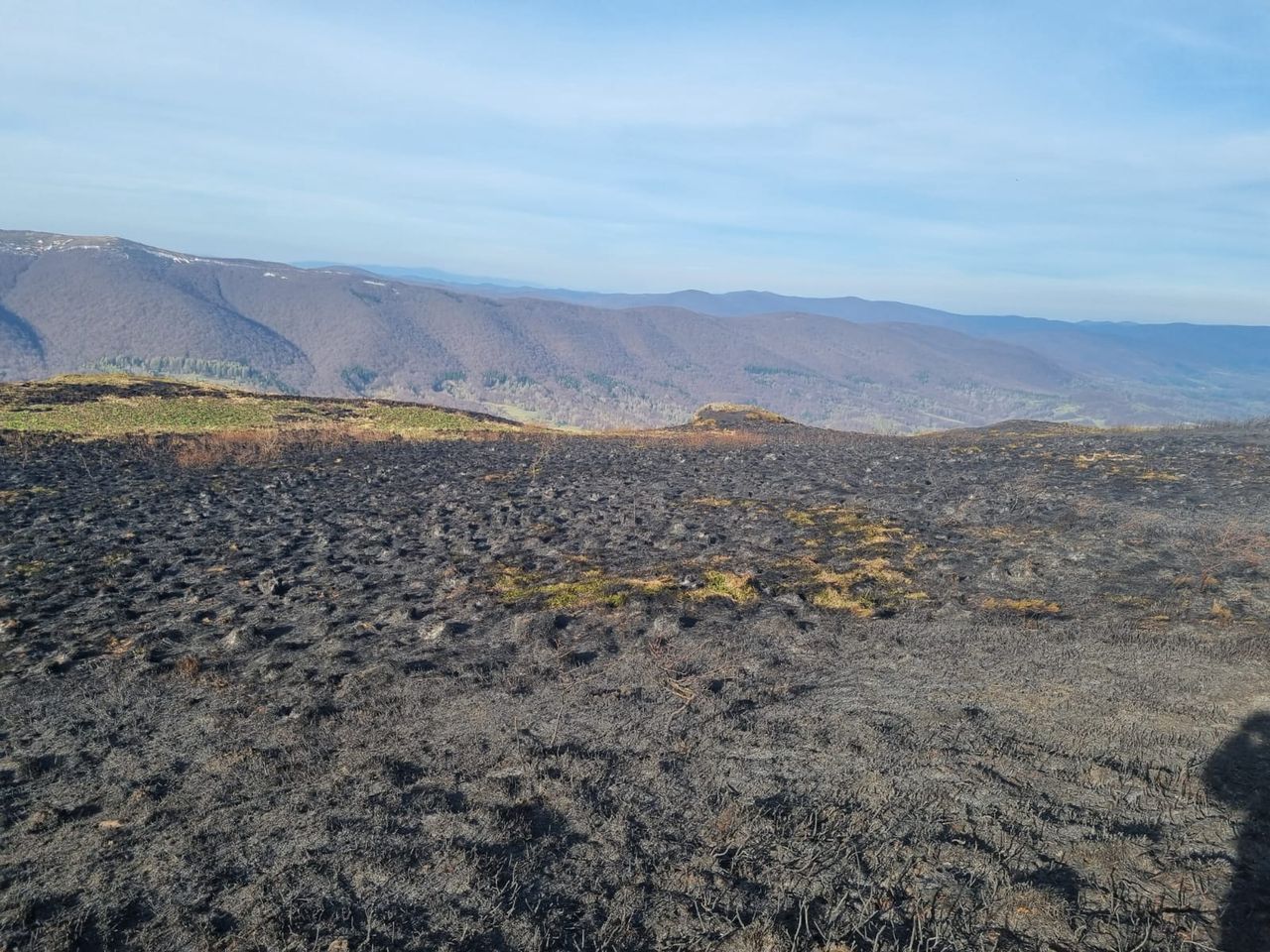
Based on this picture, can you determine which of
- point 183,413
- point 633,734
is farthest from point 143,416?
point 633,734

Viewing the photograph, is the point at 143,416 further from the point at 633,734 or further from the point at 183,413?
the point at 633,734

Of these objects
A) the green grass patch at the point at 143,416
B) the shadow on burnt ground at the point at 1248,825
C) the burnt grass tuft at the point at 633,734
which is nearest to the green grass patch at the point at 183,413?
the green grass patch at the point at 143,416

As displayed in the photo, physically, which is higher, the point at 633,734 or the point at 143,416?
the point at 633,734

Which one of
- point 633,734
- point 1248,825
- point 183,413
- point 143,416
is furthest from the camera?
point 183,413

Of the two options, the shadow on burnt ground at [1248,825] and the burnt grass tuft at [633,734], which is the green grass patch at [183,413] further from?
the shadow on burnt ground at [1248,825]

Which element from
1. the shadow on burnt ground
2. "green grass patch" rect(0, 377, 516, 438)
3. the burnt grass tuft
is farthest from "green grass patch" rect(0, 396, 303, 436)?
the shadow on burnt ground

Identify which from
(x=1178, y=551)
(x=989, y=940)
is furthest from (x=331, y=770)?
(x=1178, y=551)

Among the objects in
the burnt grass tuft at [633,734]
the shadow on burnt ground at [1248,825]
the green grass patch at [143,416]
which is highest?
the shadow on burnt ground at [1248,825]
